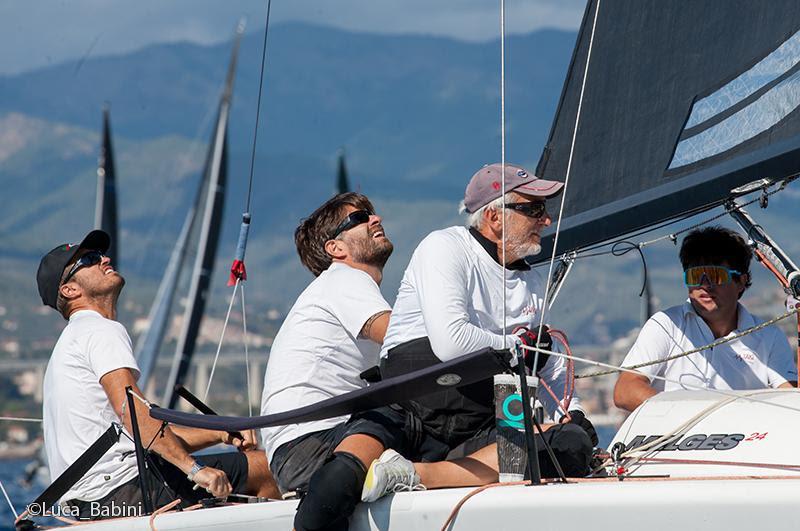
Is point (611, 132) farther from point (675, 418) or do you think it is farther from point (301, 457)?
point (301, 457)

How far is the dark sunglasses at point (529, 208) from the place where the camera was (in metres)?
4.13

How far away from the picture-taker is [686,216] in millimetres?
4672

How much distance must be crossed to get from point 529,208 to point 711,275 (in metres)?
1.04

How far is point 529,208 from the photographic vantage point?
13.6 ft

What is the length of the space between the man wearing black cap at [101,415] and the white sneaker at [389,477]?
854mm

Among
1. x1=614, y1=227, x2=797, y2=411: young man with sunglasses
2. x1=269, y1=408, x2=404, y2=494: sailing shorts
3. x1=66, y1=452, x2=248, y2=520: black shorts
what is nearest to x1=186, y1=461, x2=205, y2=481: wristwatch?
x1=66, y1=452, x2=248, y2=520: black shorts

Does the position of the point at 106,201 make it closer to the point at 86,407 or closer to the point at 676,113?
the point at 86,407

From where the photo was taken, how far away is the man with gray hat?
12.6ft

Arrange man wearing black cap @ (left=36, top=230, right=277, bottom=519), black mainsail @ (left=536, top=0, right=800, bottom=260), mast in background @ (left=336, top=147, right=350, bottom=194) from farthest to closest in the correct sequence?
mast in background @ (left=336, top=147, right=350, bottom=194) → man wearing black cap @ (left=36, top=230, right=277, bottom=519) → black mainsail @ (left=536, top=0, right=800, bottom=260)

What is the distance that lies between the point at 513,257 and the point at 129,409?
1.25 metres

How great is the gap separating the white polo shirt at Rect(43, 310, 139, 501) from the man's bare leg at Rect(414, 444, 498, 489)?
1.20 m

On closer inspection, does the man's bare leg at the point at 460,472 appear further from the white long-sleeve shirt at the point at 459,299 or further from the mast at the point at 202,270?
the mast at the point at 202,270

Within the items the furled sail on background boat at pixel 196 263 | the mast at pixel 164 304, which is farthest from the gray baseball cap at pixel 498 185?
the mast at pixel 164 304

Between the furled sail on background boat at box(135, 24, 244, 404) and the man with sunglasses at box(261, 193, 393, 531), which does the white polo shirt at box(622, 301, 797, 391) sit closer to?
the man with sunglasses at box(261, 193, 393, 531)
